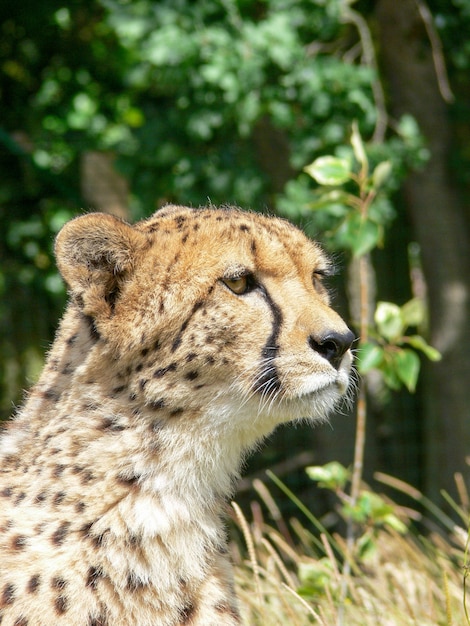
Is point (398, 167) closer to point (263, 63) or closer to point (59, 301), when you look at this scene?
point (263, 63)

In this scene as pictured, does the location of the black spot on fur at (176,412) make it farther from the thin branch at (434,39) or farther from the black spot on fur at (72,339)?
the thin branch at (434,39)

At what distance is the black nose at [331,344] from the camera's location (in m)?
2.01

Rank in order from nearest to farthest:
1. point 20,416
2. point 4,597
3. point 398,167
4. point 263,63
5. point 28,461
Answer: point 4,597 < point 28,461 < point 20,416 < point 263,63 < point 398,167

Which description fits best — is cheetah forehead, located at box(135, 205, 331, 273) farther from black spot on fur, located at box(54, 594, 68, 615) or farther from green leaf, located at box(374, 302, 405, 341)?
black spot on fur, located at box(54, 594, 68, 615)

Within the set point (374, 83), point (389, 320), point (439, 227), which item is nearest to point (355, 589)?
point (389, 320)

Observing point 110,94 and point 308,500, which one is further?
point 308,500

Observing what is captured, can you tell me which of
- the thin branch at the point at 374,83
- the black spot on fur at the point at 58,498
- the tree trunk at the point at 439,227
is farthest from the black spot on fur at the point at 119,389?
the tree trunk at the point at 439,227

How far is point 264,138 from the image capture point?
5.17 metres

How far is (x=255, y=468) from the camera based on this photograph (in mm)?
6328

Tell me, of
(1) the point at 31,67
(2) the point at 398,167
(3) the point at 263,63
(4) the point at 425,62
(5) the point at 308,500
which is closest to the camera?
(3) the point at 263,63

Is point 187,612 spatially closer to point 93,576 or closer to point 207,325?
point 93,576

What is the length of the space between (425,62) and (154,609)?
4.10 metres

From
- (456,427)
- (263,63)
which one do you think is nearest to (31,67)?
(263,63)

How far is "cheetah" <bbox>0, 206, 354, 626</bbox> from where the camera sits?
2006mm
